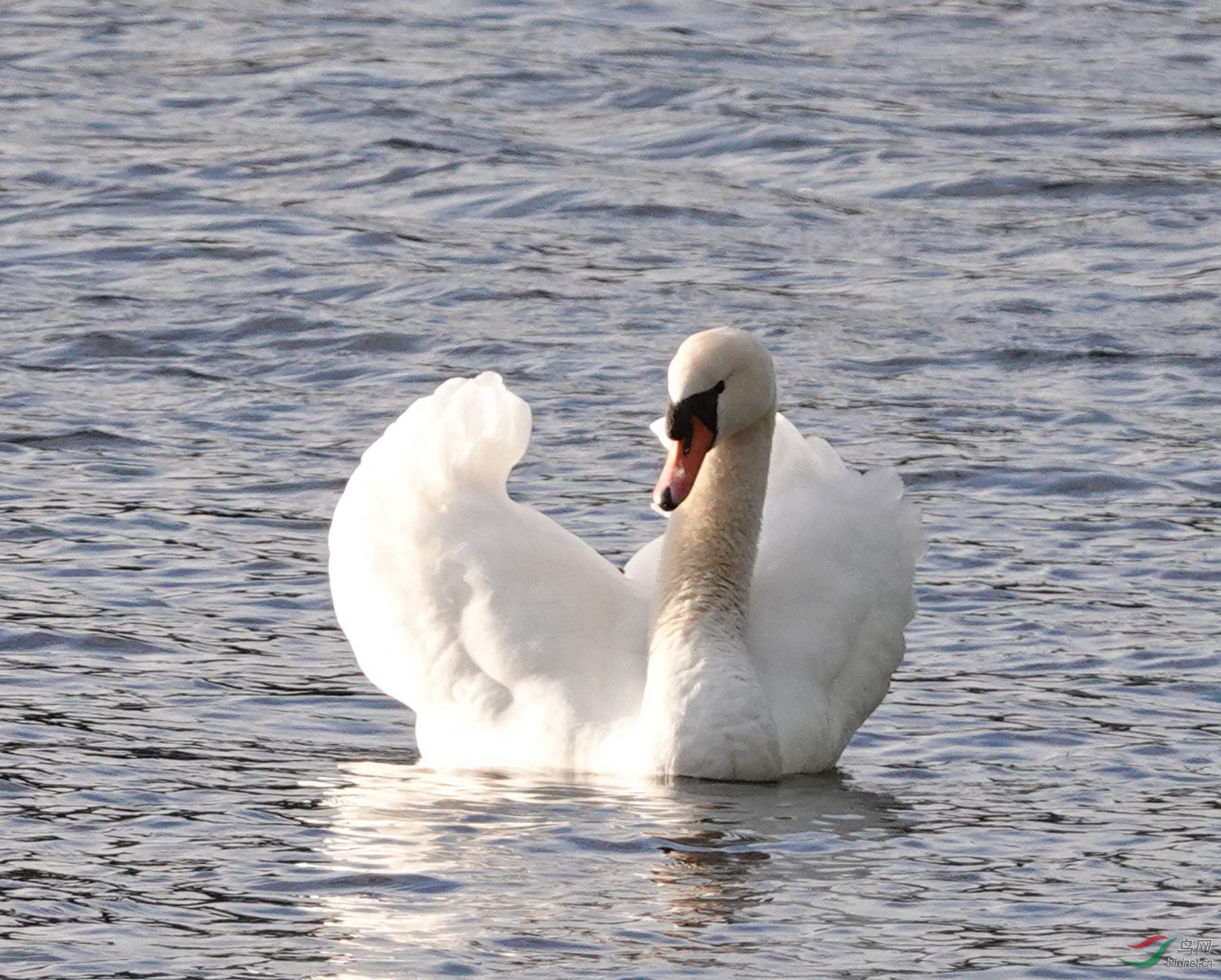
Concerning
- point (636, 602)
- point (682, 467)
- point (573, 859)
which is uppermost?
point (682, 467)

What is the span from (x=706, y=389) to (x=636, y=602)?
0.89 metres

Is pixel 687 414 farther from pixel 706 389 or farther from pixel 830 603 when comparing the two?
pixel 830 603

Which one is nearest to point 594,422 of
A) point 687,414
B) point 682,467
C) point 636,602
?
point 636,602

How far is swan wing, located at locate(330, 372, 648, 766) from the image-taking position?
8680 mm

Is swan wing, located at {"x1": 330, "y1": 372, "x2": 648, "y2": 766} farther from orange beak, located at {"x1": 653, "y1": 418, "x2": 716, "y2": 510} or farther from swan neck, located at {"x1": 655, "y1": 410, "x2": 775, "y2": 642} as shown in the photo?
orange beak, located at {"x1": 653, "y1": 418, "x2": 716, "y2": 510}

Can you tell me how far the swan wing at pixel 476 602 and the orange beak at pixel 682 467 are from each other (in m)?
0.46

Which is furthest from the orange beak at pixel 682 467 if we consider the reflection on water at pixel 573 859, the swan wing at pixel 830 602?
the reflection on water at pixel 573 859

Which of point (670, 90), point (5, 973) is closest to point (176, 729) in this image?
point (5, 973)

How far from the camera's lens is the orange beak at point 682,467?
841 centimetres

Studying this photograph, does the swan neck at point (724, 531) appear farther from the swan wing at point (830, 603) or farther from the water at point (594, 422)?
the water at point (594, 422)

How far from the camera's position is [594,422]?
42.0 feet

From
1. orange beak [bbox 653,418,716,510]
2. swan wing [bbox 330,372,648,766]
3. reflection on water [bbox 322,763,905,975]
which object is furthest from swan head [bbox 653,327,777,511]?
reflection on water [bbox 322,763,905,975]

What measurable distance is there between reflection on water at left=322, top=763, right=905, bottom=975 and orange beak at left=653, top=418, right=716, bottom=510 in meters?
0.83

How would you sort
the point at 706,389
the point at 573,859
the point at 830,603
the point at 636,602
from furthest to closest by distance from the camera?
the point at 636,602 → the point at 830,603 → the point at 706,389 → the point at 573,859
